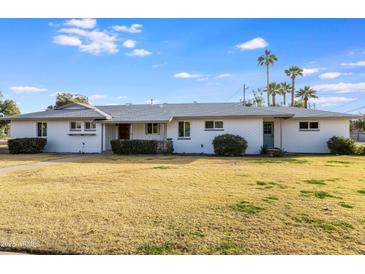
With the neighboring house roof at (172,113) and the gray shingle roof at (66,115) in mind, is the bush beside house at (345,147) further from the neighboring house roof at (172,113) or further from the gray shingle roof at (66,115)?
the gray shingle roof at (66,115)

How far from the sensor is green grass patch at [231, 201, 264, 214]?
5.16 m

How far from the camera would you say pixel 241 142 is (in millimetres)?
16750

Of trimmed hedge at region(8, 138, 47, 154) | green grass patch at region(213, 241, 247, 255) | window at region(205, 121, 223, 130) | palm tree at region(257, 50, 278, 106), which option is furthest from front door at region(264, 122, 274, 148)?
palm tree at region(257, 50, 278, 106)

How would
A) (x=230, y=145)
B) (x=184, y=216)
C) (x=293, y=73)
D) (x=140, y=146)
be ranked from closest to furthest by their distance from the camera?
(x=184, y=216)
(x=230, y=145)
(x=140, y=146)
(x=293, y=73)

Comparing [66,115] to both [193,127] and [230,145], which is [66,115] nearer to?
[193,127]

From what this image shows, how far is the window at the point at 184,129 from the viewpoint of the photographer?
18719 millimetres

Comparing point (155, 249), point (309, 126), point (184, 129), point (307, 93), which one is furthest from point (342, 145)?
point (307, 93)

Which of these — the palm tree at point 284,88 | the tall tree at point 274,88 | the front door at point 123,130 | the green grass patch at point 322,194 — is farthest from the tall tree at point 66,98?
the green grass patch at point 322,194

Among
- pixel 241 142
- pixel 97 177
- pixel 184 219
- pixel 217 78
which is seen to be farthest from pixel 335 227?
pixel 217 78

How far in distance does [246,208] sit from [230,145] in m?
11.5

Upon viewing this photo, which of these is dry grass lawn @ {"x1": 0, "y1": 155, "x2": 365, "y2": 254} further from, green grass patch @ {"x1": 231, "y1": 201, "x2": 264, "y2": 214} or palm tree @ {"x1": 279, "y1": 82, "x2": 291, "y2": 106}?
palm tree @ {"x1": 279, "y1": 82, "x2": 291, "y2": 106}

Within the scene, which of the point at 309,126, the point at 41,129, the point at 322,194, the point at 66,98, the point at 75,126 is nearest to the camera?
the point at 322,194

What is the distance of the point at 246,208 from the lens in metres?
5.36
